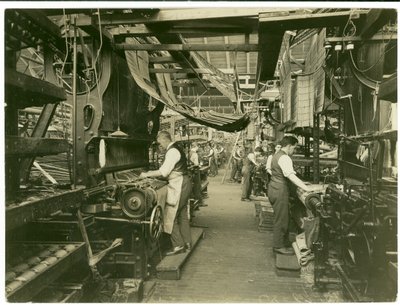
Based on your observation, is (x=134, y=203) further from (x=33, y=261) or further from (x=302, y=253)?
(x=302, y=253)

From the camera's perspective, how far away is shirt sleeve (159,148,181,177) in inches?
218

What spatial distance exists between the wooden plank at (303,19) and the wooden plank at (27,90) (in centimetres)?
208

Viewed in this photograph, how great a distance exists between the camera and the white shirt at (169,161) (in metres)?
5.54

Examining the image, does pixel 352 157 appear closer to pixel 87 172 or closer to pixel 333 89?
pixel 333 89

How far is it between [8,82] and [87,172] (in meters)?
2.37

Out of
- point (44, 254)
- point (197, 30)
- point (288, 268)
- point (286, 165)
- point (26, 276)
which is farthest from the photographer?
point (286, 165)

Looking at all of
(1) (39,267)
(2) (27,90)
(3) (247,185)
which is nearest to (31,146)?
(2) (27,90)

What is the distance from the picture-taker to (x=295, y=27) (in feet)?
12.6

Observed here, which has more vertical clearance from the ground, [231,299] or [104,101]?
[104,101]

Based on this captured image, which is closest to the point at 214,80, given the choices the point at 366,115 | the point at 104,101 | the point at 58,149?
the point at 104,101

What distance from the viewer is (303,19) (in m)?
3.65

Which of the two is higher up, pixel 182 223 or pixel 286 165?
pixel 286 165

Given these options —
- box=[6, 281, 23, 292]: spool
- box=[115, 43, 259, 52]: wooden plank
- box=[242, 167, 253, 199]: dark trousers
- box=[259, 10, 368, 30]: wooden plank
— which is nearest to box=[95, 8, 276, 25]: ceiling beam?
box=[259, 10, 368, 30]: wooden plank

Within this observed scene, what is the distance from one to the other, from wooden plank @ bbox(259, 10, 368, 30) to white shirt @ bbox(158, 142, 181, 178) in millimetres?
2455
